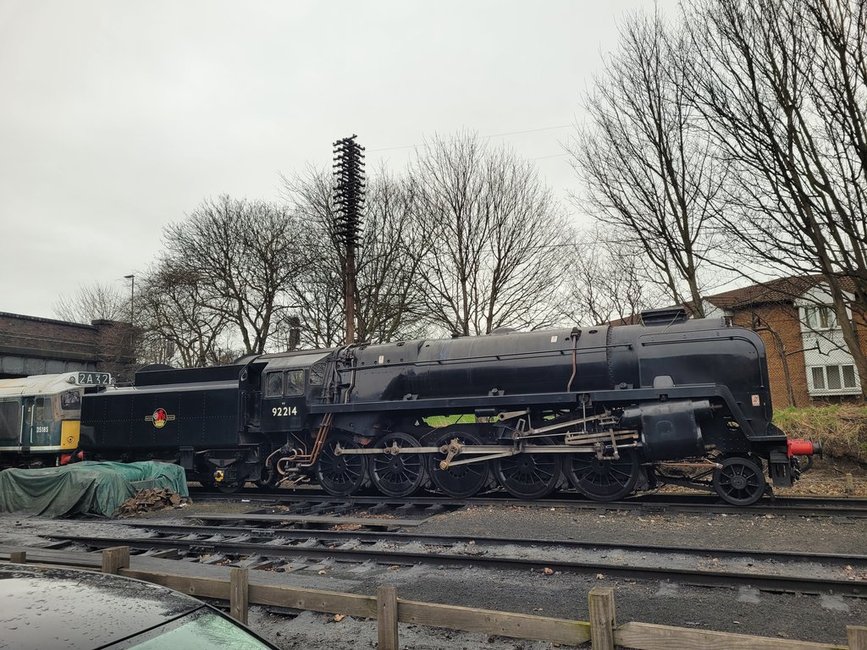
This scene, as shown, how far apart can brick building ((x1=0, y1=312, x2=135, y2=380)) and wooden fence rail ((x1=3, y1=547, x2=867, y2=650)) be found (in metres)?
31.9

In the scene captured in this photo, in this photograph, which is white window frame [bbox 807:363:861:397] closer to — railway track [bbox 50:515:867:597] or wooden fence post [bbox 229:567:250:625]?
railway track [bbox 50:515:867:597]

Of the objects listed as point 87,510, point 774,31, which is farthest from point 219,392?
point 774,31

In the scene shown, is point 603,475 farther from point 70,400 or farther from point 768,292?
point 70,400

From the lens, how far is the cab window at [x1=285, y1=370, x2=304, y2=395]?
43.8 feet

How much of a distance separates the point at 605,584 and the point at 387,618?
11.0 ft

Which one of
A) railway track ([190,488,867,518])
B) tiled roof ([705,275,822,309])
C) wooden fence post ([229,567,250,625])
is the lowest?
railway track ([190,488,867,518])

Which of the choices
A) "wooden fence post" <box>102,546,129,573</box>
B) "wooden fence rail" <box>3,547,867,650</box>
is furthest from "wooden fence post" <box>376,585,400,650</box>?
"wooden fence post" <box>102,546,129,573</box>

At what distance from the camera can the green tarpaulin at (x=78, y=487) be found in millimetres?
12211

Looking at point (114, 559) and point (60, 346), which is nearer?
point (114, 559)

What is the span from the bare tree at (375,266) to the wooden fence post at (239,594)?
21544 millimetres

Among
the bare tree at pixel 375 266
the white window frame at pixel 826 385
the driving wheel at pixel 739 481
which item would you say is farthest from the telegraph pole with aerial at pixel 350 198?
the white window frame at pixel 826 385

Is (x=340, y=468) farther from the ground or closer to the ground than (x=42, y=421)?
closer to the ground

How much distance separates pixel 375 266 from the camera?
26.6 meters

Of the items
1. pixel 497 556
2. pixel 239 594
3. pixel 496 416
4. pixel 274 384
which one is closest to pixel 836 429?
pixel 496 416
